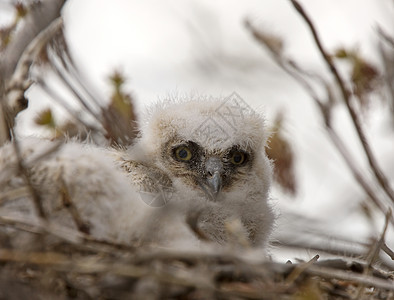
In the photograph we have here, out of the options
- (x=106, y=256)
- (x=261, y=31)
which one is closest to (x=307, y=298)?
(x=106, y=256)

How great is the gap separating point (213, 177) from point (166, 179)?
0.25 meters

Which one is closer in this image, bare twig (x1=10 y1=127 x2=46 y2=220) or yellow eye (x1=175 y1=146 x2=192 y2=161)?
bare twig (x1=10 y1=127 x2=46 y2=220)

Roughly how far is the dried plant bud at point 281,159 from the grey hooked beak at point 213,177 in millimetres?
667

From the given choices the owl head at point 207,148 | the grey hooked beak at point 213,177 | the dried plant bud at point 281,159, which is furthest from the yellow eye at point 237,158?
the dried plant bud at point 281,159

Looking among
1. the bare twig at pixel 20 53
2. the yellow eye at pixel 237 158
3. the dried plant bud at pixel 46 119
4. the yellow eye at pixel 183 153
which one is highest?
the bare twig at pixel 20 53

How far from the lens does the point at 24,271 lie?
2.15m

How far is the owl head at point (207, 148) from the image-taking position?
12.0ft

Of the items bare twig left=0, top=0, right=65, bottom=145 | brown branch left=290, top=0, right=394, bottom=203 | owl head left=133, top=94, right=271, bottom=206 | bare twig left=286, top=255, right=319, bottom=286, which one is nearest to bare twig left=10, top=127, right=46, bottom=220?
bare twig left=0, top=0, right=65, bottom=145

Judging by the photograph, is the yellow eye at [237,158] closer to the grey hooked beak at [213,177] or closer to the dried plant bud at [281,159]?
the grey hooked beak at [213,177]

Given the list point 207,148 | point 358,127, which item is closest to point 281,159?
point 207,148

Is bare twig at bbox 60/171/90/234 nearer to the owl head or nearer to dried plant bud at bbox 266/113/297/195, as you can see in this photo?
the owl head

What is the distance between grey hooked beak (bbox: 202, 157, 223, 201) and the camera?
3505 millimetres

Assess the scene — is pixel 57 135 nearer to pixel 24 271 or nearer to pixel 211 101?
pixel 211 101

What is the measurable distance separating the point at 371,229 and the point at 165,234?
180 cm
